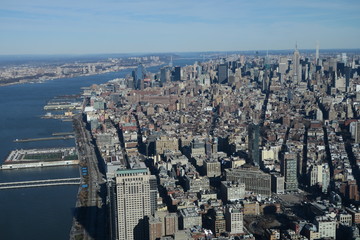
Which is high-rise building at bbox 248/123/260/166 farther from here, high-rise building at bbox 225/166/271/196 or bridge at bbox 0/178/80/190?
bridge at bbox 0/178/80/190

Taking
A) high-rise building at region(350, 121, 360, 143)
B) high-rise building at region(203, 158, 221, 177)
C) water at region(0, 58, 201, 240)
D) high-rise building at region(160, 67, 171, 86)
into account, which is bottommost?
water at region(0, 58, 201, 240)

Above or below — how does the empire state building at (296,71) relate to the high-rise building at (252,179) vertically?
above

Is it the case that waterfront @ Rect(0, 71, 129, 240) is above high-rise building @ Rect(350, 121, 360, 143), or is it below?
below

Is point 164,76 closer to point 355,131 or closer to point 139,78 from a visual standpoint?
point 139,78

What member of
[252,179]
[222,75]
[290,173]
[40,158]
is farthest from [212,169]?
[222,75]

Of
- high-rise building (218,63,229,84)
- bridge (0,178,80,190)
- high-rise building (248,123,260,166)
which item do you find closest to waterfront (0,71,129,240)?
bridge (0,178,80,190)

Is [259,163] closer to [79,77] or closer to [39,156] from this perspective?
[39,156]

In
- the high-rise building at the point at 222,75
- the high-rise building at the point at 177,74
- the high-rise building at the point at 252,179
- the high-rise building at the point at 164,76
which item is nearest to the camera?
the high-rise building at the point at 252,179

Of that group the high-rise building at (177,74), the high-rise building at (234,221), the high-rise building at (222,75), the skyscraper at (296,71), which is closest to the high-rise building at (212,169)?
the high-rise building at (234,221)

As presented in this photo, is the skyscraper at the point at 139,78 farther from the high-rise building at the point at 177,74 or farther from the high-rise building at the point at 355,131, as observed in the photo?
the high-rise building at the point at 355,131
